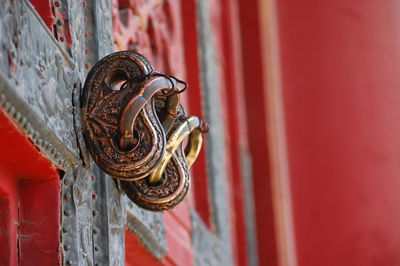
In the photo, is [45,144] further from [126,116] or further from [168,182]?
[168,182]

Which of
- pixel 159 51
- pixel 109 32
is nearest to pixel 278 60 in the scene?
pixel 159 51

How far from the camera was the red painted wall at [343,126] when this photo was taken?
3500 mm

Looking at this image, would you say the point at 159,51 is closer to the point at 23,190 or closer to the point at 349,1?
the point at 23,190

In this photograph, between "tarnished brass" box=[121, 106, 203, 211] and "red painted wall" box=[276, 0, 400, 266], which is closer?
"tarnished brass" box=[121, 106, 203, 211]

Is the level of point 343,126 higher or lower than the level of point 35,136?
higher

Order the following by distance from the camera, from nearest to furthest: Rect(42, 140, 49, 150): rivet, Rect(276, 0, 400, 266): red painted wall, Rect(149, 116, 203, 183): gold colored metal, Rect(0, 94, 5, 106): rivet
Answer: Rect(0, 94, 5, 106): rivet < Rect(42, 140, 49, 150): rivet < Rect(149, 116, 203, 183): gold colored metal < Rect(276, 0, 400, 266): red painted wall

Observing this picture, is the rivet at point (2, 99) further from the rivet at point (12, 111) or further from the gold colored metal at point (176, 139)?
the gold colored metal at point (176, 139)

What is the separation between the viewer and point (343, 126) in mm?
3619

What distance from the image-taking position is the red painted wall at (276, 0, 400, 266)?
3.50 meters

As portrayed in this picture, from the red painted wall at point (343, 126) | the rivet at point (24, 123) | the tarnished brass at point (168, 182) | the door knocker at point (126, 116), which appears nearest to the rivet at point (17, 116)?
the rivet at point (24, 123)

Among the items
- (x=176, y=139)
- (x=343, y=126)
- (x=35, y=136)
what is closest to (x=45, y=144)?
(x=35, y=136)

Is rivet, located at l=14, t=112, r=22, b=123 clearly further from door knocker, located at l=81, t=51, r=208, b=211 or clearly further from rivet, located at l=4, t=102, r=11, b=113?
door knocker, located at l=81, t=51, r=208, b=211

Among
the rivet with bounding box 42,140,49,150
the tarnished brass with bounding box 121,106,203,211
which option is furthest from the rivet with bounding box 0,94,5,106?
the tarnished brass with bounding box 121,106,203,211

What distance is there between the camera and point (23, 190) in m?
1.02
